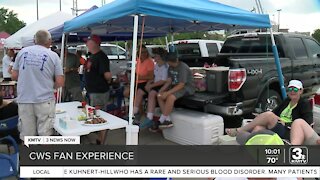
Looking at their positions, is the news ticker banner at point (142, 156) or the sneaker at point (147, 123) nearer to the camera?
the news ticker banner at point (142, 156)

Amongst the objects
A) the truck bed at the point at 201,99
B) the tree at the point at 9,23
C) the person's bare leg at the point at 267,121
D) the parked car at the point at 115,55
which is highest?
the tree at the point at 9,23

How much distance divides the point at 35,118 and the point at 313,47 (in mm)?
6701

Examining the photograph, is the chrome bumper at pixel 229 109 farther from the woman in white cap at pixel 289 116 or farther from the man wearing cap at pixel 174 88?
Answer: the woman in white cap at pixel 289 116

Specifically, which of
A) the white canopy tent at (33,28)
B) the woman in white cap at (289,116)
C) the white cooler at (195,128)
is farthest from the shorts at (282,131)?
the white canopy tent at (33,28)

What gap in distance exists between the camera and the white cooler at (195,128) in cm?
510

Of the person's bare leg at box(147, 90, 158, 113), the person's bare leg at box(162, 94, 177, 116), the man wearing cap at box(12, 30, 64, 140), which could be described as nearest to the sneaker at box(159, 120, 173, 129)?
the person's bare leg at box(162, 94, 177, 116)

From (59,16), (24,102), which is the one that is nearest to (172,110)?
(24,102)

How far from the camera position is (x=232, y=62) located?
18.2 ft

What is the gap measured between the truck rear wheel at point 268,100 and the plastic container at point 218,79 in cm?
81

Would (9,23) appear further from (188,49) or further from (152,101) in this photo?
(152,101)

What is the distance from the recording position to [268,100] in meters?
6.11

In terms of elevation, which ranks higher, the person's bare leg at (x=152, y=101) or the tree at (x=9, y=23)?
the tree at (x=9, y=23)

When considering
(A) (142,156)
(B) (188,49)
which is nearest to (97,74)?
(A) (142,156)

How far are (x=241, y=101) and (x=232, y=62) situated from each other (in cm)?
66
